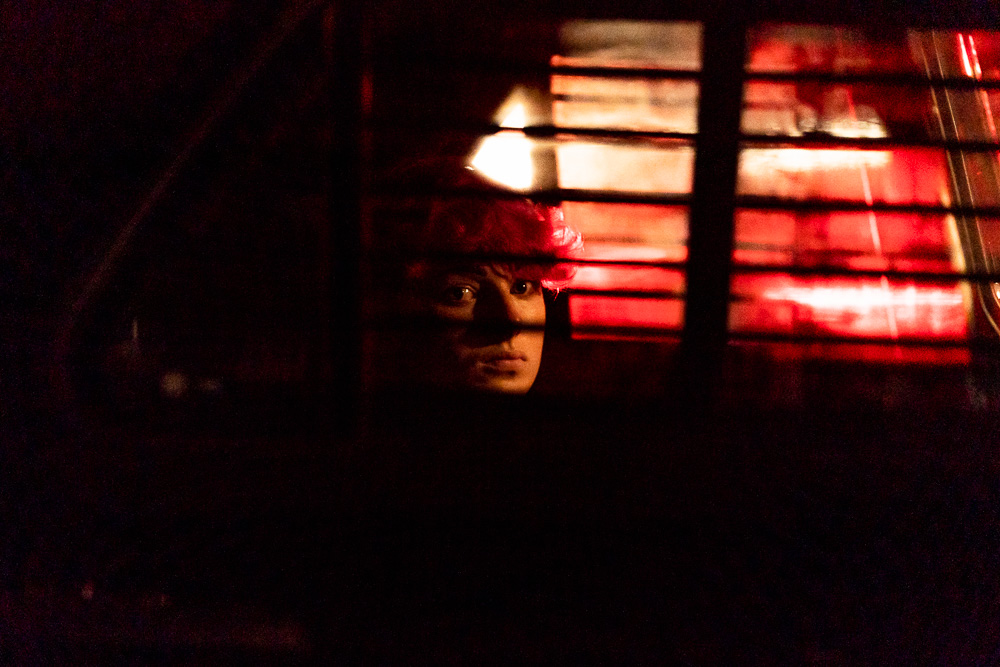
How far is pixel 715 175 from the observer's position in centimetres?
170

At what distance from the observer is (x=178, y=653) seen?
1.75 m

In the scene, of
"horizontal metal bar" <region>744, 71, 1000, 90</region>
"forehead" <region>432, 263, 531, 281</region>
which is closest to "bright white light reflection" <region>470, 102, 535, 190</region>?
"forehead" <region>432, 263, 531, 281</region>

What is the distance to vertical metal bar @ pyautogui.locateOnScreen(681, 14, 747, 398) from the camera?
5.57 ft

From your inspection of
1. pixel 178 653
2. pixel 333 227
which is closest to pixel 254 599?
pixel 178 653

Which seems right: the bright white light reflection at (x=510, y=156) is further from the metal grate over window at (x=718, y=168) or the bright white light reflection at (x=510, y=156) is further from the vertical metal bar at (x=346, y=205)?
Result: the vertical metal bar at (x=346, y=205)

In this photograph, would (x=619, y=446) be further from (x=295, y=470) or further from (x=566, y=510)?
(x=295, y=470)

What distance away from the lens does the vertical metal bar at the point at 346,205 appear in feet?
5.49

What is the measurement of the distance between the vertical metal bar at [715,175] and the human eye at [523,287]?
1.06ft

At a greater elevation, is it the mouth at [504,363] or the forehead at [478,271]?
the forehead at [478,271]

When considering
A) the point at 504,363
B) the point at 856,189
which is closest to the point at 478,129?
the point at 504,363

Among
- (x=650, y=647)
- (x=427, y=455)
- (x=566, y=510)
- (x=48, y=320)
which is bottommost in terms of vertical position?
(x=650, y=647)

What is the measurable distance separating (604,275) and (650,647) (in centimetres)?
79

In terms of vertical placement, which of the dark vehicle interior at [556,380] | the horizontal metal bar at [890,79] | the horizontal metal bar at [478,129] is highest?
the horizontal metal bar at [890,79]

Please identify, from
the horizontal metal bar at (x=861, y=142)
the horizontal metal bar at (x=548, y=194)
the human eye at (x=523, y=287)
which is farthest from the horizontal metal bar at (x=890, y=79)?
the human eye at (x=523, y=287)
